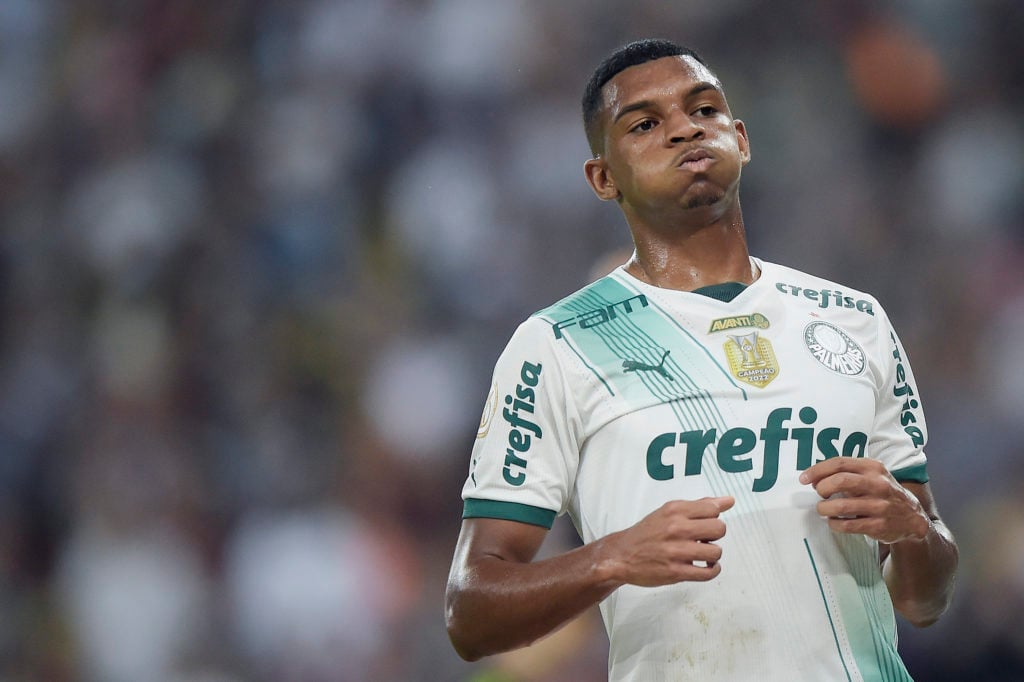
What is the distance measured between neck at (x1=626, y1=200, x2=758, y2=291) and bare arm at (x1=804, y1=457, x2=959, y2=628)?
24.8 inches

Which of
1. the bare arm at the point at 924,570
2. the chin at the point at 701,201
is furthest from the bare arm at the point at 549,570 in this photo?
the chin at the point at 701,201

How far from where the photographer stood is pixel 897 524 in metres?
2.42

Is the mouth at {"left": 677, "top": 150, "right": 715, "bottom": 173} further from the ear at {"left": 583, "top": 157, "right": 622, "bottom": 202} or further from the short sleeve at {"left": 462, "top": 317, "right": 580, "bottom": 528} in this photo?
the short sleeve at {"left": 462, "top": 317, "right": 580, "bottom": 528}

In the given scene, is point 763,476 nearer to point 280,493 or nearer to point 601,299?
point 601,299

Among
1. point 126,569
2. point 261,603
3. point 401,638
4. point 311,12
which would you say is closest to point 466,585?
point 401,638

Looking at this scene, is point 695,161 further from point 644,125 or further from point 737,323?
point 737,323

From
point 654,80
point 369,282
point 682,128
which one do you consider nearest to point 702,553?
point 682,128

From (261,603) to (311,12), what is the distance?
393 centimetres

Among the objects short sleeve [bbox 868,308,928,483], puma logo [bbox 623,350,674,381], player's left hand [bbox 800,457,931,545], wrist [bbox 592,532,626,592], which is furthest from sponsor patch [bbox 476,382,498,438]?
short sleeve [bbox 868,308,928,483]

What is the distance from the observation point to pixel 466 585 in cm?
258

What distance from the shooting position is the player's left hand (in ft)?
7.70

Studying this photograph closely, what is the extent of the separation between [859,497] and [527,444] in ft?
2.26

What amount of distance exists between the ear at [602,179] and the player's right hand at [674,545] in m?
0.99

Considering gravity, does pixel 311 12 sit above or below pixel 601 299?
above
